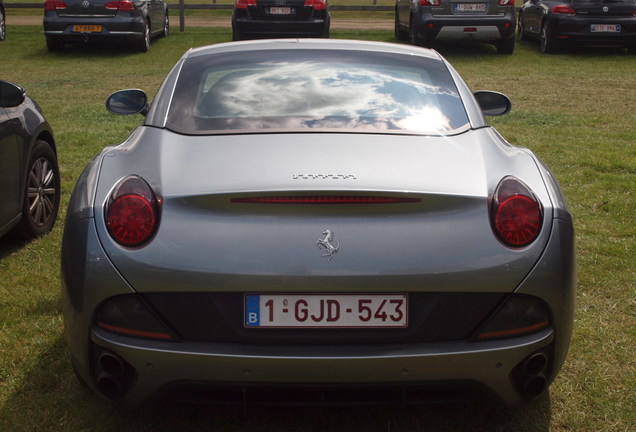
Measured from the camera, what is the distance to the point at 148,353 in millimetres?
3088

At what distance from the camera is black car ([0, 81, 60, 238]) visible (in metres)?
5.34

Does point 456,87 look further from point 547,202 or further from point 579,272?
point 579,272

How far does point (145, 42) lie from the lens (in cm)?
1945

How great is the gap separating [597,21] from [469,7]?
2.49 m

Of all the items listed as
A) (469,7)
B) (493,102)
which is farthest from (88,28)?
(493,102)

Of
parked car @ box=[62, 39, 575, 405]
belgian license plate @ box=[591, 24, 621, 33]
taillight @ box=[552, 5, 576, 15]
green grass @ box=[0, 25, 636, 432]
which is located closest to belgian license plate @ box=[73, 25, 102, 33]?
green grass @ box=[0, 25, 636, 432]

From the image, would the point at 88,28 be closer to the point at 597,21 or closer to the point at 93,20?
the point at 93,20

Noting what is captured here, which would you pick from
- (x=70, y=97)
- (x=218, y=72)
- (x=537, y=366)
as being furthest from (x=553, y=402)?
(x=70, y=97)

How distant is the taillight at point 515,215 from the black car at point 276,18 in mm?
15308

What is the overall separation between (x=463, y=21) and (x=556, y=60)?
1905mm

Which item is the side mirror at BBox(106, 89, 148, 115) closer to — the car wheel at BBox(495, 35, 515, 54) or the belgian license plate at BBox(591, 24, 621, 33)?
the car wheel at BBox(495, 35, 515, 54)

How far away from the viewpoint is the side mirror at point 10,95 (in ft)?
17.6

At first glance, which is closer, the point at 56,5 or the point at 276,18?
the point at 276,18

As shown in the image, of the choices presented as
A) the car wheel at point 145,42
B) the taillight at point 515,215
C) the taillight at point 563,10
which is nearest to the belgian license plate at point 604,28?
the taillight at point 563,10
